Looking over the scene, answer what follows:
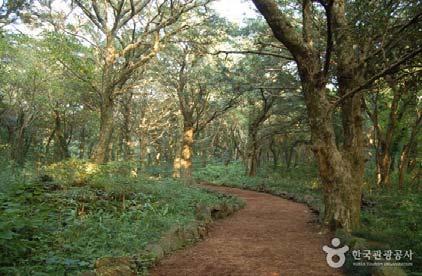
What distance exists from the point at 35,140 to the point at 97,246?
3952 centimetres

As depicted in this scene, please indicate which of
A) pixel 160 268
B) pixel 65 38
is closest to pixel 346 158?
pixel 160 268

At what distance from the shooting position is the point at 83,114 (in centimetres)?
3275

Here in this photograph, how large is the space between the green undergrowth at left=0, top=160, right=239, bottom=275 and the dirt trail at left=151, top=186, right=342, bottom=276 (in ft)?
2.22

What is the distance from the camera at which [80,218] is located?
7.35 m

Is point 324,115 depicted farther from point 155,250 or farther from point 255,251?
point 155,250

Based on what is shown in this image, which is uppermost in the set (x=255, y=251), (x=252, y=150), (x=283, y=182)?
(x=252, y=150)

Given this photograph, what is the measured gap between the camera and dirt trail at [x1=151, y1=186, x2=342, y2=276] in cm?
588

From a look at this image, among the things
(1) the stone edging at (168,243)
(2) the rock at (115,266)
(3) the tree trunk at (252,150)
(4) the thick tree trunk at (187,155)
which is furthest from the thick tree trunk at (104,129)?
(3) the tree trunk at (252,150)

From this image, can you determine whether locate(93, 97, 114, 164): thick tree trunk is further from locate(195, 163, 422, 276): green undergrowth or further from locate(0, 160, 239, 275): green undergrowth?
locate(195, 163, 422, 276): green undergrowth

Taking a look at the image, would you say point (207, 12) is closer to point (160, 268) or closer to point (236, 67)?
point (236, 67)

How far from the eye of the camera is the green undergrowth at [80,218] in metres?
4.62

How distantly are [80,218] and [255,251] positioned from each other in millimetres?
3501

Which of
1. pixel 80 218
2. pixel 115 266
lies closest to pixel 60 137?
pixel 80 218

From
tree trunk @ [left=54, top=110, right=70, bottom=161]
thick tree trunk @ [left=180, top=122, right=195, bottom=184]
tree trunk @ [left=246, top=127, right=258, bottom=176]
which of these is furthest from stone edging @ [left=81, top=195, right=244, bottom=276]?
tree trunk @ [left=54, top=110, right=70, bottom=161]
